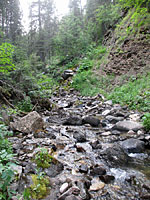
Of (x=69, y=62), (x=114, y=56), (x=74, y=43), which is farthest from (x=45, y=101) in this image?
(x=74, y=43)

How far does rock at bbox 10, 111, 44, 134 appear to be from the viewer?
457cm

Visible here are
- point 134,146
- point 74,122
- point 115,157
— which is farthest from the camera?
point 74,122

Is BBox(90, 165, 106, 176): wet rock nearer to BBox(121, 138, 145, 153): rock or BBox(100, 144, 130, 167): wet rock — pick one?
BBox(100, 144, 130, 167): wet rock

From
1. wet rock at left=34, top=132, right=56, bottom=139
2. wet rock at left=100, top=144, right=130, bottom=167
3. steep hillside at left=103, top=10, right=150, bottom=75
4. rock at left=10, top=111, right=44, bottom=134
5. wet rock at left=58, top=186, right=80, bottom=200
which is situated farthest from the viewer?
steep hillside at left=103, top=10, right=150, bottom=75

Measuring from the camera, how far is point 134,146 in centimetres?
379

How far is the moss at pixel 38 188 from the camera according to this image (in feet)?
6.72

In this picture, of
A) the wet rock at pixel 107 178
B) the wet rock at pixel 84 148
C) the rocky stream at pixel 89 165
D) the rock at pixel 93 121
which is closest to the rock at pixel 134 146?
the rocky stream at pixel 89 165

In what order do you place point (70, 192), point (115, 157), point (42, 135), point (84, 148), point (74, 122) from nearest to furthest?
point (70, 192)
point (115, 157)
point (84, 148)
point (42, 135)
point (74, 122)

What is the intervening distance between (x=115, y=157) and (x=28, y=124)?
2860 millimetres

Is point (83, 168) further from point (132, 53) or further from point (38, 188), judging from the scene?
point (132, 53)

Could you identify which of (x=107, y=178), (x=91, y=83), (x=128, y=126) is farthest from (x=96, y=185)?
(x=91, y=83)

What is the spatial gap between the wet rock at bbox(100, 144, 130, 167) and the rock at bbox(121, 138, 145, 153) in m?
0.30

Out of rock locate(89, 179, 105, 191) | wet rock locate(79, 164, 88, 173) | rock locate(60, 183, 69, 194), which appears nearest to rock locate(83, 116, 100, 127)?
wet rock locate(79, 164, 88, 173)

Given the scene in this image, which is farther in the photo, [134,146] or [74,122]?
[74,122]
